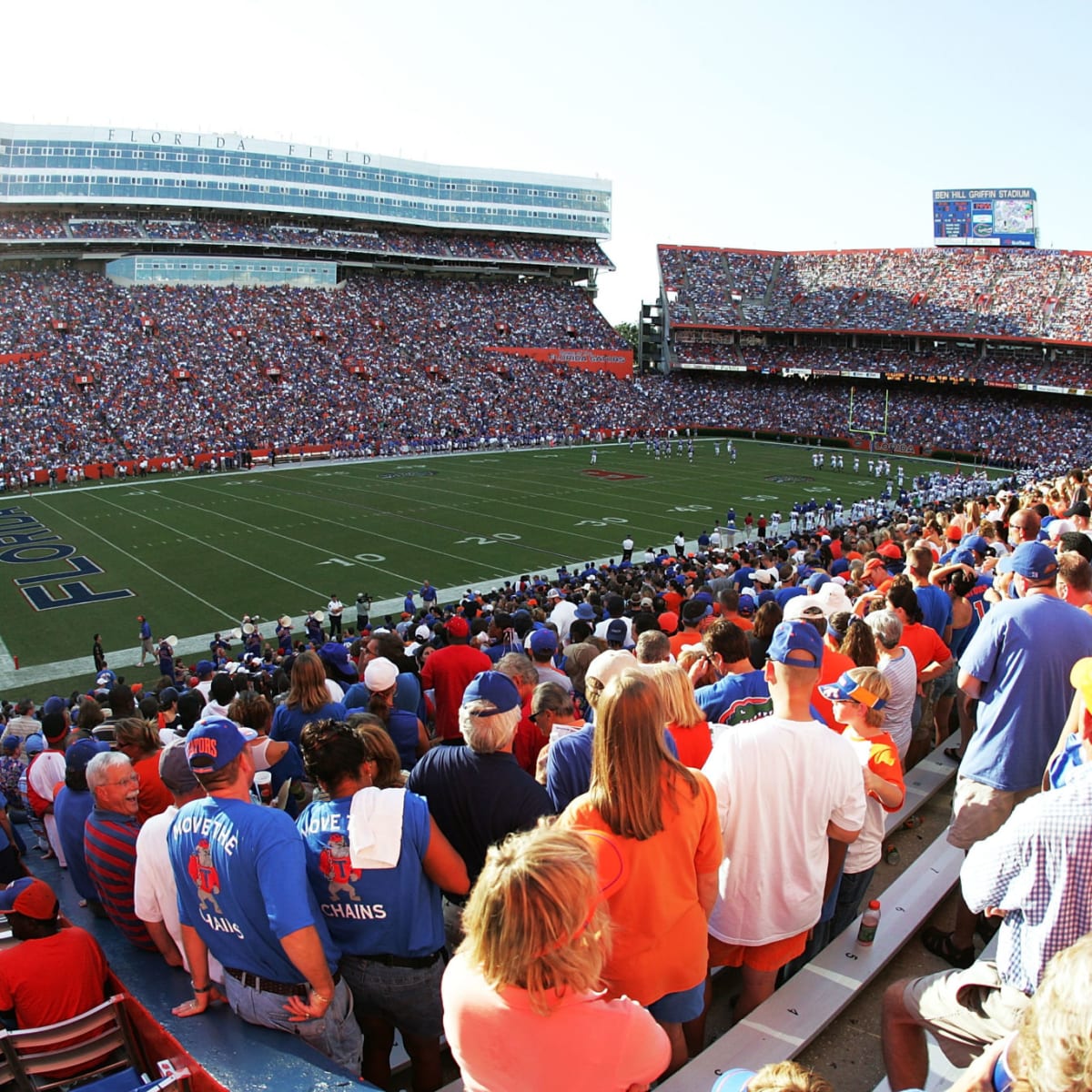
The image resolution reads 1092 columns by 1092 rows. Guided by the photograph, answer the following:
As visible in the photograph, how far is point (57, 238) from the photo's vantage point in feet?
192

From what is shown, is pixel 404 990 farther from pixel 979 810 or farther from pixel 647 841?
pixel 979 810

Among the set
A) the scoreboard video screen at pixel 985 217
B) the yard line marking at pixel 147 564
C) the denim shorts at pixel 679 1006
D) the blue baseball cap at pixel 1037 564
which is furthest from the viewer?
the scoreboard video screen at pixel 985 217

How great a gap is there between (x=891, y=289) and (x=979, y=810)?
66.6 meters

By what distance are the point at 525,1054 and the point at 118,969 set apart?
99.0 inches

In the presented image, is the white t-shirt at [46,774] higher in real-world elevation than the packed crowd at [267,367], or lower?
lower

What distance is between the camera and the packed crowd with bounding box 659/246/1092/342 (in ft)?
182

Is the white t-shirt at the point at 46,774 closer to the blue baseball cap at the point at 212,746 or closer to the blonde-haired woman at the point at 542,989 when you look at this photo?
the blue baseball cap at the point at 212,746

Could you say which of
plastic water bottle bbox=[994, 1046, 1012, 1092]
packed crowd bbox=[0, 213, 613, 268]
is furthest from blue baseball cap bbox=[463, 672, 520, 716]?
packed crowd bbox=[0, 213, 613, 268]

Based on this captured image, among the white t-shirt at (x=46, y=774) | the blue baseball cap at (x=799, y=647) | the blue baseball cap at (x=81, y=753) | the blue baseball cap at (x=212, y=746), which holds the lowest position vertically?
the white t-shirt at (x=46, y=774)

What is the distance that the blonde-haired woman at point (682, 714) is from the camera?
351cm

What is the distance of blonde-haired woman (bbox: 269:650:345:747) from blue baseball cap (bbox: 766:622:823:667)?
322 centimetres

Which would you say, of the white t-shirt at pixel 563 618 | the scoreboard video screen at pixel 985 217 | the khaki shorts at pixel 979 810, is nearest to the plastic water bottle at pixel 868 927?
the khaki shorts at pixel 979 810

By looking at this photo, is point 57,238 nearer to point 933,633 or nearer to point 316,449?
point 316,449

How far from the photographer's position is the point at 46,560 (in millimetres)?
24953
